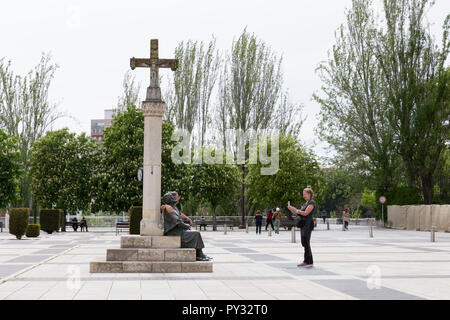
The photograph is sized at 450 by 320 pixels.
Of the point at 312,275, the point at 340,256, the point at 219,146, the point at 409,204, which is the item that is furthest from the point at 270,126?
the point at 312,275

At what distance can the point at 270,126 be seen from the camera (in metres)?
49.2

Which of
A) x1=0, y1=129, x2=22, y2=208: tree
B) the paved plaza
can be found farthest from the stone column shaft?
x1=0, y1=129, x2=22, y2=208: tree

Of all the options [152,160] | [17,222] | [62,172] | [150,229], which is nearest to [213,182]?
[62,172]

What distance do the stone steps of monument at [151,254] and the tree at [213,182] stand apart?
30675 millimetres

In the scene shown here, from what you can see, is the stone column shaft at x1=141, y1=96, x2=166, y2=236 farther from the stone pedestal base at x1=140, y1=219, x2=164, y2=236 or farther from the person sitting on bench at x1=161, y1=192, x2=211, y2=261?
the person sitting on bench at x1=161, y1=192, x2=211, y2=261

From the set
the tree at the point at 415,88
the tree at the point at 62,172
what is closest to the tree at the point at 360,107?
the tree at the point at 415,88

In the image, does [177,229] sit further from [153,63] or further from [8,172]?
[8,172]

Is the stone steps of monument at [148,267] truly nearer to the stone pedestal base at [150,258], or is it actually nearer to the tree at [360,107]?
the stone pedestal base at [150,258]

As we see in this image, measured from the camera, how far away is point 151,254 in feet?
37.7

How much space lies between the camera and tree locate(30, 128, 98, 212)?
4044cm

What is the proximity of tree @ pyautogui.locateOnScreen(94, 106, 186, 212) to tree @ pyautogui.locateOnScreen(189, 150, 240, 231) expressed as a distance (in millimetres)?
2818

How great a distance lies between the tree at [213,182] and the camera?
4266 centimetres

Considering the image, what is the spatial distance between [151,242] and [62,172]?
30.8m
